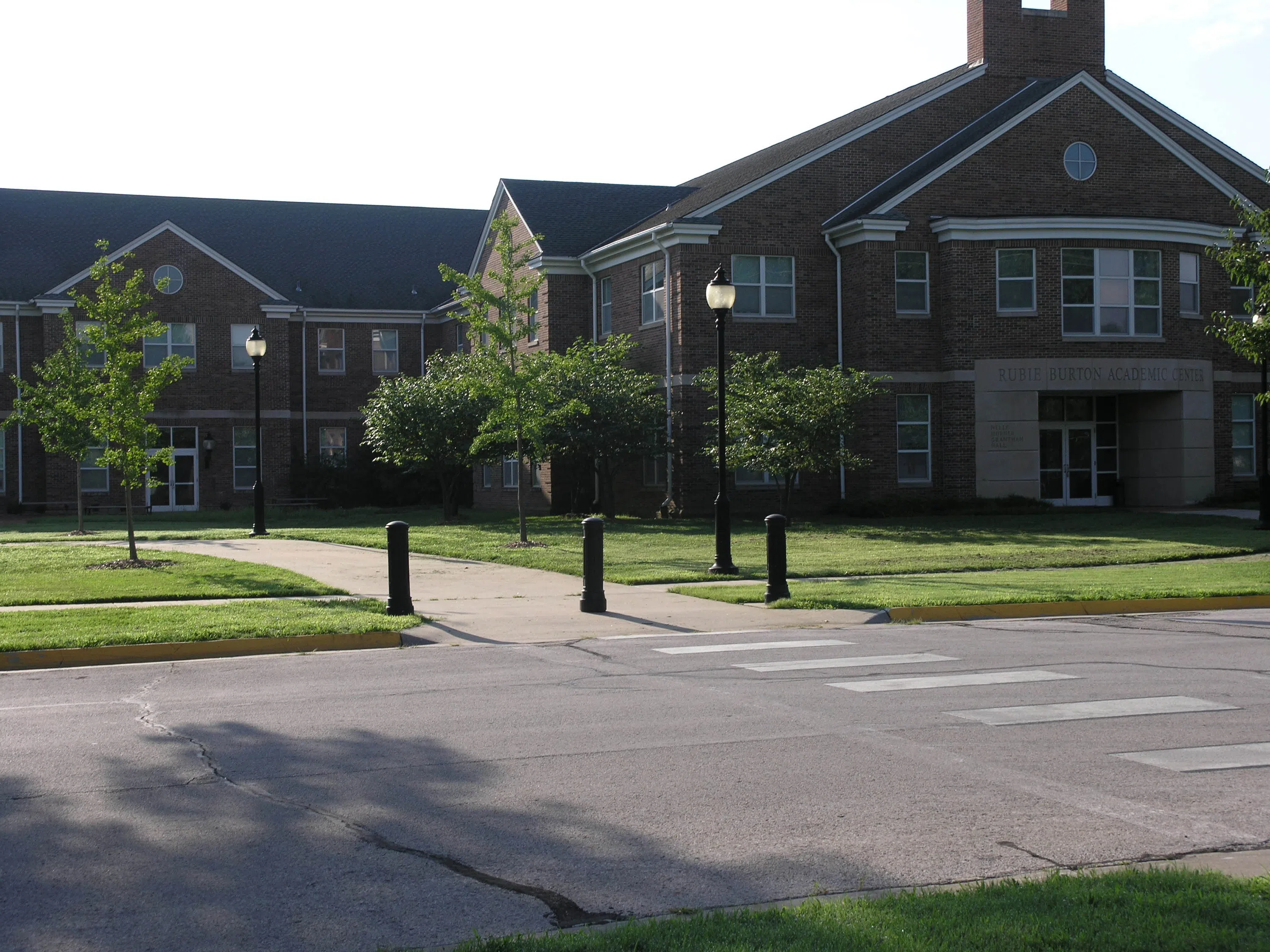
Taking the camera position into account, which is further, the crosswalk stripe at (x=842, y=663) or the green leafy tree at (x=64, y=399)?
the green leafy tree at (x=64, y=399)

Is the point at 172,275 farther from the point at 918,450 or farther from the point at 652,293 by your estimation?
the point at 918,450

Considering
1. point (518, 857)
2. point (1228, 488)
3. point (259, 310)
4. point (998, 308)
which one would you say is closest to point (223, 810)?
point (518, 857)

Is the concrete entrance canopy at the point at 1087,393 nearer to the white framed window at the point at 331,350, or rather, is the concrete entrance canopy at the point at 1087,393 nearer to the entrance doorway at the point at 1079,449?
the entrance doorway at the point at 1079,449

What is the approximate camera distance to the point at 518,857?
18.0ft

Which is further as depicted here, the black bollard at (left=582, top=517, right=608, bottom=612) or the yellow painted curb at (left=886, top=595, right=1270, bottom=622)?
the black bollard at (left=582, top=517, right=608, bottom=612)

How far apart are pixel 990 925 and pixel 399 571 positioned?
10.7m

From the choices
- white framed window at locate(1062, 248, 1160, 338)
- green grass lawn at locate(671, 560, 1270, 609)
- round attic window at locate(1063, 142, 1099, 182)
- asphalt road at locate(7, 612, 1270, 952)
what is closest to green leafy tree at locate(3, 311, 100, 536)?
green grass lawn at locate(671, 560, 1270, 609)

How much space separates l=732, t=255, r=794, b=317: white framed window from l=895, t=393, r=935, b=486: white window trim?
3514mm

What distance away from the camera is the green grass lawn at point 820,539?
2020 centimetres

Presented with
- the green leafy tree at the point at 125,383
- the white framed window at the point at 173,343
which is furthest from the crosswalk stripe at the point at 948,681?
the white framed window at the point at 173,343

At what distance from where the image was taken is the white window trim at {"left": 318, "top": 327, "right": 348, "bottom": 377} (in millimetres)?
44281

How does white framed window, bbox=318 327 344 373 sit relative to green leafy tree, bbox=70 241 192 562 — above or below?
above

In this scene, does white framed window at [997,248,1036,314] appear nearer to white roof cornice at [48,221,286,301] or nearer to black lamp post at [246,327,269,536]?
black lamp post at [246,327,269,536]

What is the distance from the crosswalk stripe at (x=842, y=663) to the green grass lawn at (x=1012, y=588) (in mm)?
3285
